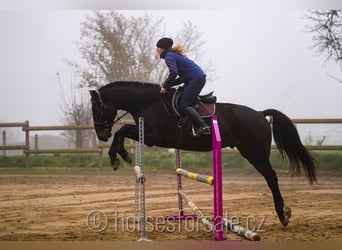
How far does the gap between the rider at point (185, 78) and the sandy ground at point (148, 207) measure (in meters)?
0.90

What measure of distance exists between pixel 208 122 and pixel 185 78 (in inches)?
16.0

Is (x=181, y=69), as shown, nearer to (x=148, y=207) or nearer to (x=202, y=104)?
(x=202, y=104)

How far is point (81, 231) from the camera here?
3564mm

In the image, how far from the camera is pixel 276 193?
3.62 meters

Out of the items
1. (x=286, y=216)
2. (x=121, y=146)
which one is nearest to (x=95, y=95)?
(x=121, y=146)

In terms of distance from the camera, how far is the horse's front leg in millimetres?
3465

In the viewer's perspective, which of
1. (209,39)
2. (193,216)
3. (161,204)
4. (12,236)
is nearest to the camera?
(12,236)

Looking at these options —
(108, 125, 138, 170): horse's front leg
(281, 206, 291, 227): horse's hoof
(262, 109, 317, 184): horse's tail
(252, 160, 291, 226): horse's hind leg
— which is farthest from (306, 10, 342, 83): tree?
Result: (108, 125, 138, 170): horse's front leg

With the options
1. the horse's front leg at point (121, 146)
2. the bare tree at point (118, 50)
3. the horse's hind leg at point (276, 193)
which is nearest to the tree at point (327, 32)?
the bare tree at point (118, 50)

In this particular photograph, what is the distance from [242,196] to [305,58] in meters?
1.91

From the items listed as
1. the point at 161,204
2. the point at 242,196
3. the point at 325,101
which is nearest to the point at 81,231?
the point at 161,204

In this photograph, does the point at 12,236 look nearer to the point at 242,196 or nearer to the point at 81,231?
the point at 81,231

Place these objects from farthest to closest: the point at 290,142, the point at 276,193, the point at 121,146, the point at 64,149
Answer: the point at 64,149 < the point at 290,142 < the point at 276,193 < the point at 121,146

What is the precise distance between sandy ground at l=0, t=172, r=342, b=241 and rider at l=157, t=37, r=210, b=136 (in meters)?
0.90
